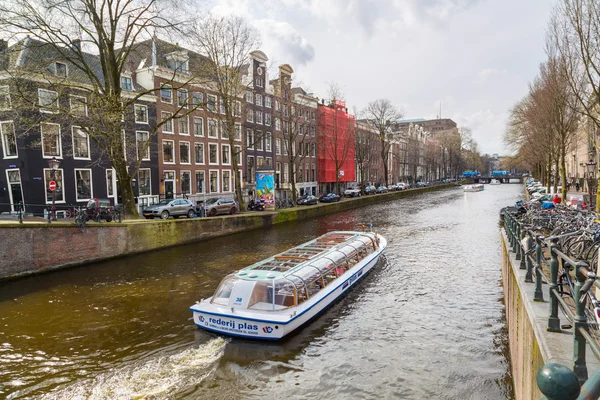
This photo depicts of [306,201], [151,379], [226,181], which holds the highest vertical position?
[226,181]

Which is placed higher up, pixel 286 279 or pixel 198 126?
pixel 198 126

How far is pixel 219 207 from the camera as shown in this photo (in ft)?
107

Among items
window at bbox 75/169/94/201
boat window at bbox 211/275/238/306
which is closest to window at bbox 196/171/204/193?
window at bbox 75/169/94/201

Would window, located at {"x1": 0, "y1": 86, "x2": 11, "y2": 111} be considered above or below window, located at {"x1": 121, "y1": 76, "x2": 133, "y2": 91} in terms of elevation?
below

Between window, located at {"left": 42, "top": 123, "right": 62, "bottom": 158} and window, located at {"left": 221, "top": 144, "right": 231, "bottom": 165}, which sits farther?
window, located at {"left": 221, "top": 144, "right": 231, "bottom": 165}

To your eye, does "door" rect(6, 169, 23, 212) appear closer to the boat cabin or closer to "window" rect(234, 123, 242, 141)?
"window" rect(234, 123, 242, 141)

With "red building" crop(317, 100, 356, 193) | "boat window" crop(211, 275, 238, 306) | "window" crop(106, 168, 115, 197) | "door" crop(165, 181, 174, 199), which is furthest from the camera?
"red building" crop(317, 100, 356, 193)

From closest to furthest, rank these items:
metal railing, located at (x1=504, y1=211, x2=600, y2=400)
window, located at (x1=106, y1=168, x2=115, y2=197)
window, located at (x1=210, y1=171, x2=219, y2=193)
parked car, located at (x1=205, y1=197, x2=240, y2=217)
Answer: metal railing, located at (x1=504, y1=211, x2=600, y2=400)
parked car, located at (x1=205, y1=197, x2=240, y2=217)
window, located at (x1=106, y1=168, x2=115, y2=197)
window, located at (x1=210, y1=171, x2=219, y2=193)

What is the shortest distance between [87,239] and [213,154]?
23.7m

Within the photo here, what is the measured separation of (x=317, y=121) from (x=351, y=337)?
2088 inches

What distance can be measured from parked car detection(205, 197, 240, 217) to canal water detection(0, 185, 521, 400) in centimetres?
1292

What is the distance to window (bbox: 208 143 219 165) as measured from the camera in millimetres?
42119

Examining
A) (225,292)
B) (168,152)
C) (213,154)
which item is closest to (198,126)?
(213,154)

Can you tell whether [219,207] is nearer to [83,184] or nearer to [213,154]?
[83,184]
